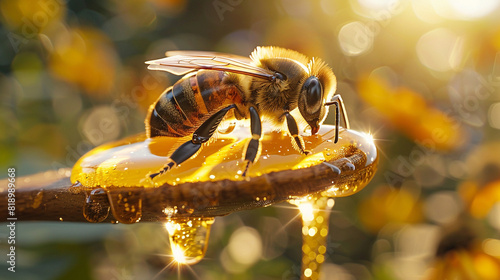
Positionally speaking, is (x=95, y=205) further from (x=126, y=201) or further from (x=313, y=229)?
(x=313, y=229)

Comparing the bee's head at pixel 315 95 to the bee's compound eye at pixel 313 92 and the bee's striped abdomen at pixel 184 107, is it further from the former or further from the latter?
the bee's striped abdomen at pixel 184 107

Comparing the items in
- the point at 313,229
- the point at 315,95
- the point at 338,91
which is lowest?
the point at 313,229

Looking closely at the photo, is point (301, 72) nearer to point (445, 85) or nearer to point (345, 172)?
point (345, 172)

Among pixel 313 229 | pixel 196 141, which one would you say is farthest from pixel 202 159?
pixel 313 229

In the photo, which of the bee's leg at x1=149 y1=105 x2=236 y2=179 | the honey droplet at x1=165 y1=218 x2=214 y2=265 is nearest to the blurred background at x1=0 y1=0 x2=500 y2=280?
the honey droplet at x1=165 y1=218 x2=214 y2=265

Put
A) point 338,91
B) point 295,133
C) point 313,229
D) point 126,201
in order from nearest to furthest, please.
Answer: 1. point 126,201
2. point 295,133
3. point 313,229
4. point 338,91

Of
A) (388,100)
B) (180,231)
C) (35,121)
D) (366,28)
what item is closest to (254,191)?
(180,231)
